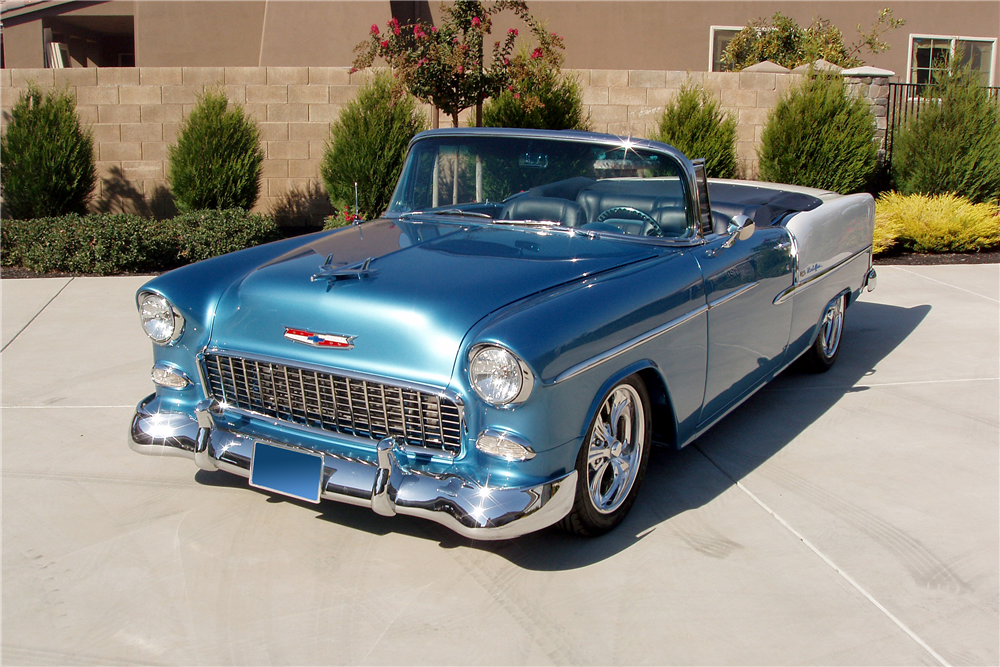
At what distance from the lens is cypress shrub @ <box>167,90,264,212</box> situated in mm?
9367

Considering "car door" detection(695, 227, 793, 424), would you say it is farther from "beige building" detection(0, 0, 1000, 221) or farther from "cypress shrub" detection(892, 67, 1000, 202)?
"cypress shrub" detection(892, 67, 1000, 202)

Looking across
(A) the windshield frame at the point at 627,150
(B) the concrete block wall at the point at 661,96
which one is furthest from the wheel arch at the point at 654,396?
(B) the concrete block wall at the point at 661,96

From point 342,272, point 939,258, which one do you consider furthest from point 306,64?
point 342,272

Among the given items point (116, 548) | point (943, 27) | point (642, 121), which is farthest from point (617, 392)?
point (943, 27)

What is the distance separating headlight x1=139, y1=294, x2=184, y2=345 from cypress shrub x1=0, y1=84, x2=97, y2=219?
22.8 ft

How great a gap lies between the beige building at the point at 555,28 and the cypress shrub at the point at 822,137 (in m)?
3.93

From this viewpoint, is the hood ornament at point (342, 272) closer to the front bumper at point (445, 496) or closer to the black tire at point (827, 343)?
the front bumper at point (445, 496)

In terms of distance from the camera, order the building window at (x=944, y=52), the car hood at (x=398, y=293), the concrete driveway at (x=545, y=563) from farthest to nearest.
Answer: the building window at (x=944, y=52) → the car hood at (x=398, y=293) → the concrete driveway at (x=545, y=563)

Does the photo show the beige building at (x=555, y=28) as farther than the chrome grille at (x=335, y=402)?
Yes

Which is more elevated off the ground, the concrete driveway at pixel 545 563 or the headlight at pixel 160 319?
the headlight at pixel 160 319

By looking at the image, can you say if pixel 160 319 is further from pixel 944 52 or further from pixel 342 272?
pixel 944 52

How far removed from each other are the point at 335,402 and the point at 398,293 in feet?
1.44

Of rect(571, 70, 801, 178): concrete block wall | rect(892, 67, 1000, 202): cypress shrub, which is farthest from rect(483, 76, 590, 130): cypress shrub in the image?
rect(892, 67, 1000, 202): cypress shrub

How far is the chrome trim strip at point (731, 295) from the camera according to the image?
3717 millimetres
